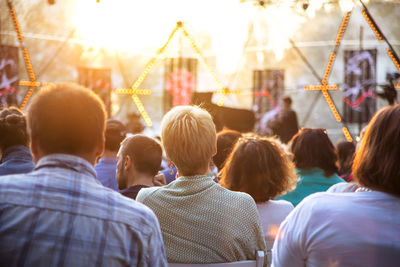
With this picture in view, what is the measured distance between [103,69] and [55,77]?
192 cm

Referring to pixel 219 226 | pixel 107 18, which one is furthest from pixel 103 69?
pixel 219 226

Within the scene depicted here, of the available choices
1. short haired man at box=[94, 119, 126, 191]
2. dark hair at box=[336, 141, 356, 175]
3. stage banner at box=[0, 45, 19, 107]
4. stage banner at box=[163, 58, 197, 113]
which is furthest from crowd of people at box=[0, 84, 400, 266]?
stage banner at box=[163, 58, 197, 113]

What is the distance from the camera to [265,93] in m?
14.4

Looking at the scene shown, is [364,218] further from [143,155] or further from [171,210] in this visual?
[143,155]

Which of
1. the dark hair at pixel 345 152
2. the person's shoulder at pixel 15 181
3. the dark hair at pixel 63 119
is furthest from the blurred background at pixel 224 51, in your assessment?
the person's shoulder at pixel 15 181

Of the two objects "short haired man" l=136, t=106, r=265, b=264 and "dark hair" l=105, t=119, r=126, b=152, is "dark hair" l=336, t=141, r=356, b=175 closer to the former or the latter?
"dark hair" l=105, t=119, r=126, b=152

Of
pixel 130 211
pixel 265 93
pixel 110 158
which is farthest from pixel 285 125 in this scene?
pixel 130 211

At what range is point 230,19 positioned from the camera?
15.9 m

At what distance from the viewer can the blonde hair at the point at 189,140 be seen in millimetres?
2342

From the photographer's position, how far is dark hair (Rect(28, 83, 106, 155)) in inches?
59.2

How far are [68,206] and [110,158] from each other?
2.49 m

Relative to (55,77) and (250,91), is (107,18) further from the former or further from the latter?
(250,91)

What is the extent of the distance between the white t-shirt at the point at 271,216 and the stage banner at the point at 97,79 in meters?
11.0

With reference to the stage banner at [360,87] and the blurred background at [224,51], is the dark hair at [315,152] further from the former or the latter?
the stage banner at [360,87]
